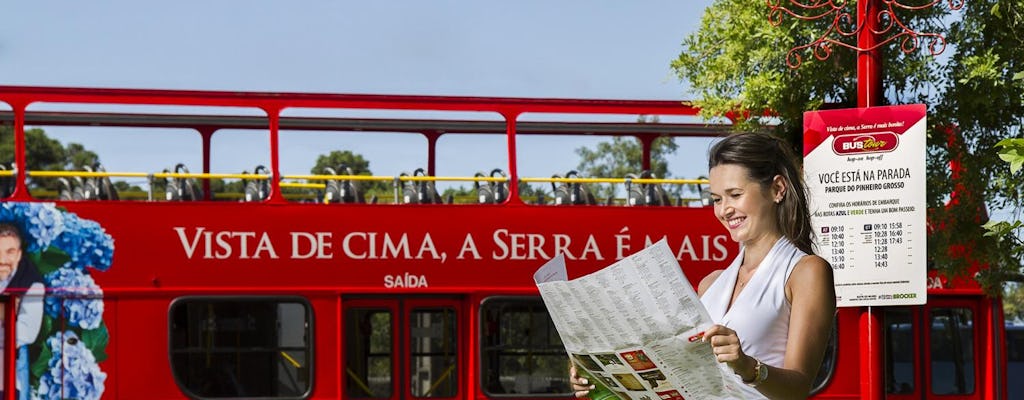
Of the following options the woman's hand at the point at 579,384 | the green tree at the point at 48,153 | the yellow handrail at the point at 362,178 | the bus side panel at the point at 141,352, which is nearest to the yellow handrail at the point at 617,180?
the yellow handrail at the point at 362,178

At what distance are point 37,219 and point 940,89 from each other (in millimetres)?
7179

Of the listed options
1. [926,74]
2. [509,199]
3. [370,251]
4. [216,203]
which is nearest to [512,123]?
[509,199]

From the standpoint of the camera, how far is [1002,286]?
13297 mm

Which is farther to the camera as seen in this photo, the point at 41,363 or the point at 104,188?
the point at 104,188

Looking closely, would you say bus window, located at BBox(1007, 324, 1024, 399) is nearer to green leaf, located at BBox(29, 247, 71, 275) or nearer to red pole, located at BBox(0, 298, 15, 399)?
green leaf, located at BBox(29, 247, 71, 275)

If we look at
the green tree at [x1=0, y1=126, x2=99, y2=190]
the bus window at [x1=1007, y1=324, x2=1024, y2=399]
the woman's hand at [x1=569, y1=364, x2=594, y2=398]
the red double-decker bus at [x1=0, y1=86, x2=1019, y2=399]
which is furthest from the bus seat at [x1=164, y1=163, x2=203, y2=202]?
the green tree at [x1=0, y1=126, x2=99, y2=190]

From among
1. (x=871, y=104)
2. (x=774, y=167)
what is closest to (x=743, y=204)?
(x=774, y=167)

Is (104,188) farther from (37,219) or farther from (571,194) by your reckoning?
(571,194)

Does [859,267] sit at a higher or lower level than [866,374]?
higher

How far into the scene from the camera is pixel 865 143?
9.35m

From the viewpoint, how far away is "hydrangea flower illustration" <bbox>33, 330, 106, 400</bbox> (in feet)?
41.4

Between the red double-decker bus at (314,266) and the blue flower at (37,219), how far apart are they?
0.01 meters

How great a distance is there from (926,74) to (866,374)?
367 centimetres

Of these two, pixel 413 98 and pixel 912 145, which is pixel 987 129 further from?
pixel 413 98
